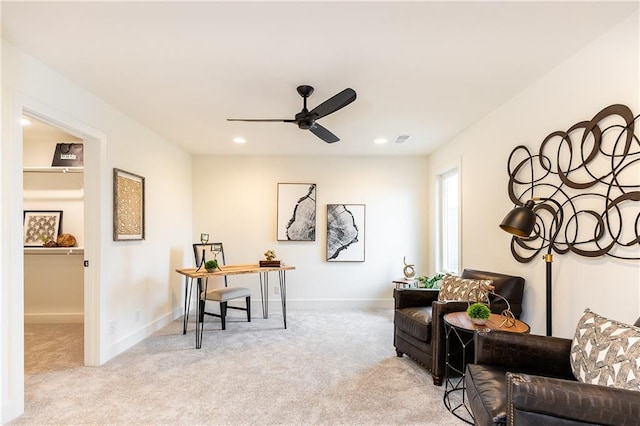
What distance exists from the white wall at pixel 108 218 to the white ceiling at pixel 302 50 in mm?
186

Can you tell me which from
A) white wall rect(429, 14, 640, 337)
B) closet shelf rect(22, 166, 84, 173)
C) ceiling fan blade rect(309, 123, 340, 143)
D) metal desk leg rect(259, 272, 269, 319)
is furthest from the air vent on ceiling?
closet shelf rect(22, 166, 84, 173)

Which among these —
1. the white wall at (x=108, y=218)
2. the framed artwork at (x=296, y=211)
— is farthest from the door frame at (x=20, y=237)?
the framed artwork at (x=296, y=211)

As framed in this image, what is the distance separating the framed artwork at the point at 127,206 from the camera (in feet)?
10.7

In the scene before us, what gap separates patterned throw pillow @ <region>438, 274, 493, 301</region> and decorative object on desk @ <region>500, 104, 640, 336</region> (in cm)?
40

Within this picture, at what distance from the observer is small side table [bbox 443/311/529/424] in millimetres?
2236

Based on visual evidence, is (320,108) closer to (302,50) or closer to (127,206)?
(302,50)

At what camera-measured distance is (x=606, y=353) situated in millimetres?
1536

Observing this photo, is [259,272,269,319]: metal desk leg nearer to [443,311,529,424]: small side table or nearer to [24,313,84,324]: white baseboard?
[24,313,84,324]: white baseboard

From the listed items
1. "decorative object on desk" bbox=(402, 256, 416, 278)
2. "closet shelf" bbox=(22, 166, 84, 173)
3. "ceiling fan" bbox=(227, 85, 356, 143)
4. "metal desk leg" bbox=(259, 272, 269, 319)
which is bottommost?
"metal desk leg" bbox=(259, 272, 269, 319)

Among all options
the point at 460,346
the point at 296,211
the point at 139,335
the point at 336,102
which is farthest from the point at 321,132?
the point at 139,335

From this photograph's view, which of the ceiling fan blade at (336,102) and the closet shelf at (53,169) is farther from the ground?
the ceiling fan blade at (336,102)

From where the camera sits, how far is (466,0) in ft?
5.50

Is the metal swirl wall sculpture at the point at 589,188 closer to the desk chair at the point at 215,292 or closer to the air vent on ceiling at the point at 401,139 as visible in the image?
the air vent on ceiling at the point at 401,139

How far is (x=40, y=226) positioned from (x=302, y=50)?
163 inches
